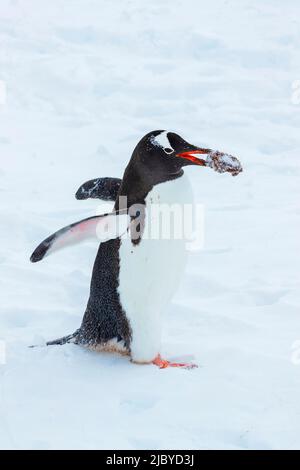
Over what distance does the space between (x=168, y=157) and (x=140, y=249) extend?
1.06 feet

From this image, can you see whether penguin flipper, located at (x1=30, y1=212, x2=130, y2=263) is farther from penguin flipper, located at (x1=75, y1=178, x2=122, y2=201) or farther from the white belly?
penguin flipper, located at (x1=75, y1=178, x2=122, y2=201)

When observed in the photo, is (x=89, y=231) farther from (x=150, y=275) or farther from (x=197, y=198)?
(x=197, y=198)

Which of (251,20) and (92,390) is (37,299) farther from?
(251,20)

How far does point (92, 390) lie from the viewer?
280cm

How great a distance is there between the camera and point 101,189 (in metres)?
3.20

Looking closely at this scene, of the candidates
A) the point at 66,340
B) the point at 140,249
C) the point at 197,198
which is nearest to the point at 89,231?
the point at 140,249

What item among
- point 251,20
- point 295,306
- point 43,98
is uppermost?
point 251,20

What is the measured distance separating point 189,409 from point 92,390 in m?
0.36

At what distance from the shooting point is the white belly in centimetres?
285

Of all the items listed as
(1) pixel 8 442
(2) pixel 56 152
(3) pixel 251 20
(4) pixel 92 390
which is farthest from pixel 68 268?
(3) pixel 251 20

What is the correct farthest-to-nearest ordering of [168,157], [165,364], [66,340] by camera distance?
[66,340], [165,364], [168,157]

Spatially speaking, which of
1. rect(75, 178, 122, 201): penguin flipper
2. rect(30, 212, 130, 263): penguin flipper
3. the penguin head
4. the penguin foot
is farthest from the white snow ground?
the penguin head

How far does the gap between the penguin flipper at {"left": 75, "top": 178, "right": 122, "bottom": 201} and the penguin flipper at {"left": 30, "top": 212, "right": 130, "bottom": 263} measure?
1.10ft

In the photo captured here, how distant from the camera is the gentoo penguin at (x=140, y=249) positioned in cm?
283
